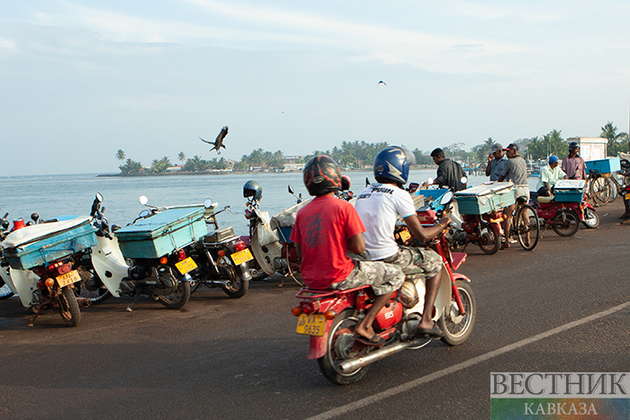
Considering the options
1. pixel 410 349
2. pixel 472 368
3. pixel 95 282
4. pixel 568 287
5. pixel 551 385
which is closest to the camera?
pixel 551 385

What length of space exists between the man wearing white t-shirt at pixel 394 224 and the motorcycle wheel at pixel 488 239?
210 inches

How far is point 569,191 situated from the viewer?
35.1ft

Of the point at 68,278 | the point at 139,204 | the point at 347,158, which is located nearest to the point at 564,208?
the point at 68,278

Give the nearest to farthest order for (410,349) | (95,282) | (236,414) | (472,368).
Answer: (236,414)
(472,368)
(410,349)
(95,282)

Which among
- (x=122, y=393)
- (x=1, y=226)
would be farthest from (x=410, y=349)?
(x=1, y=226)

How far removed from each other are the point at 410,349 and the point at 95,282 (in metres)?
4.51

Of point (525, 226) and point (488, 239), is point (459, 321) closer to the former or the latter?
point (488, 239)

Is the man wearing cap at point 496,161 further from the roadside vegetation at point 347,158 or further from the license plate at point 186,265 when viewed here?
the roadside vegetation at point 347,158

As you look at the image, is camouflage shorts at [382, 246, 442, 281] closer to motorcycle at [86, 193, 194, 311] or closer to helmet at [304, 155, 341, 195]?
helmet at [304, 155, 341, 195]

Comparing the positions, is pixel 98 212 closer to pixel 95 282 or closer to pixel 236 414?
pixel 95 282

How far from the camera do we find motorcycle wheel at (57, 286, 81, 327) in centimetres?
609

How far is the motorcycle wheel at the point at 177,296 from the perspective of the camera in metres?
6.65

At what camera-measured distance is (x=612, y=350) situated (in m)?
4.38

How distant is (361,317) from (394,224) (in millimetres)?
743
